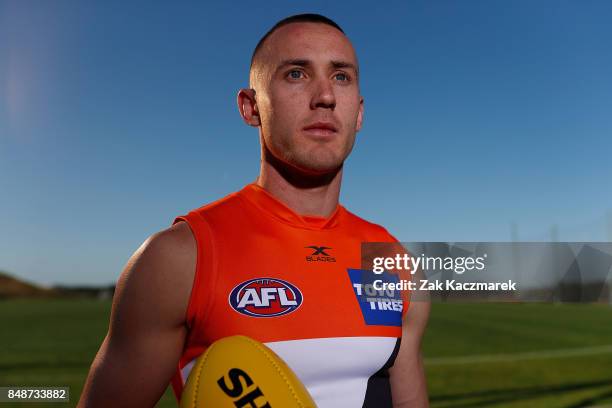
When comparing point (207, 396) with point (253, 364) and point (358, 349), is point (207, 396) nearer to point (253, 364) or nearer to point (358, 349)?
point (253, 364)

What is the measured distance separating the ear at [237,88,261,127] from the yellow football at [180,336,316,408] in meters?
1.01

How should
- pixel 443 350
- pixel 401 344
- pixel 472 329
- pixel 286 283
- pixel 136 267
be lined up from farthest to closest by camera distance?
pixel 472 329
pixel 443 350
pixel 401 344
pixel 286 283
pixel 136 267

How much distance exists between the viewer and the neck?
2322 millimetres

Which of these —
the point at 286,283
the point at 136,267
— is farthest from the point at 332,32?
the point at 136,267

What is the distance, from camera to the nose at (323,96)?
6.98ft

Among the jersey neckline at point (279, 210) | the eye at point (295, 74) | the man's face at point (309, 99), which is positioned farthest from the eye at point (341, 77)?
the jersey neckline at point (279, 210)

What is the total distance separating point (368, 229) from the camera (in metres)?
2.64

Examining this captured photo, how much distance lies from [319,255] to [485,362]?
13.0 meters

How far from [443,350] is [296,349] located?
1514 centimetres

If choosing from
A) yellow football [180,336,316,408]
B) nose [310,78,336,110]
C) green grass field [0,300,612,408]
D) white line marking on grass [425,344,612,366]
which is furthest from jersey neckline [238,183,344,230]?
white line marking on grass [425,344,612,366]

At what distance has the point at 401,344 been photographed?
2.51m

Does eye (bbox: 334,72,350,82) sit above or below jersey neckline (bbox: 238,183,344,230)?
above

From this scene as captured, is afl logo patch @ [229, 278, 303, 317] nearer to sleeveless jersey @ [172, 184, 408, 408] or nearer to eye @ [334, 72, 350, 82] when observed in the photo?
sleeveless jersey @ [172, 184, 408, 408]

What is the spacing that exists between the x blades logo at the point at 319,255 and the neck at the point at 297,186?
17 centimetres
